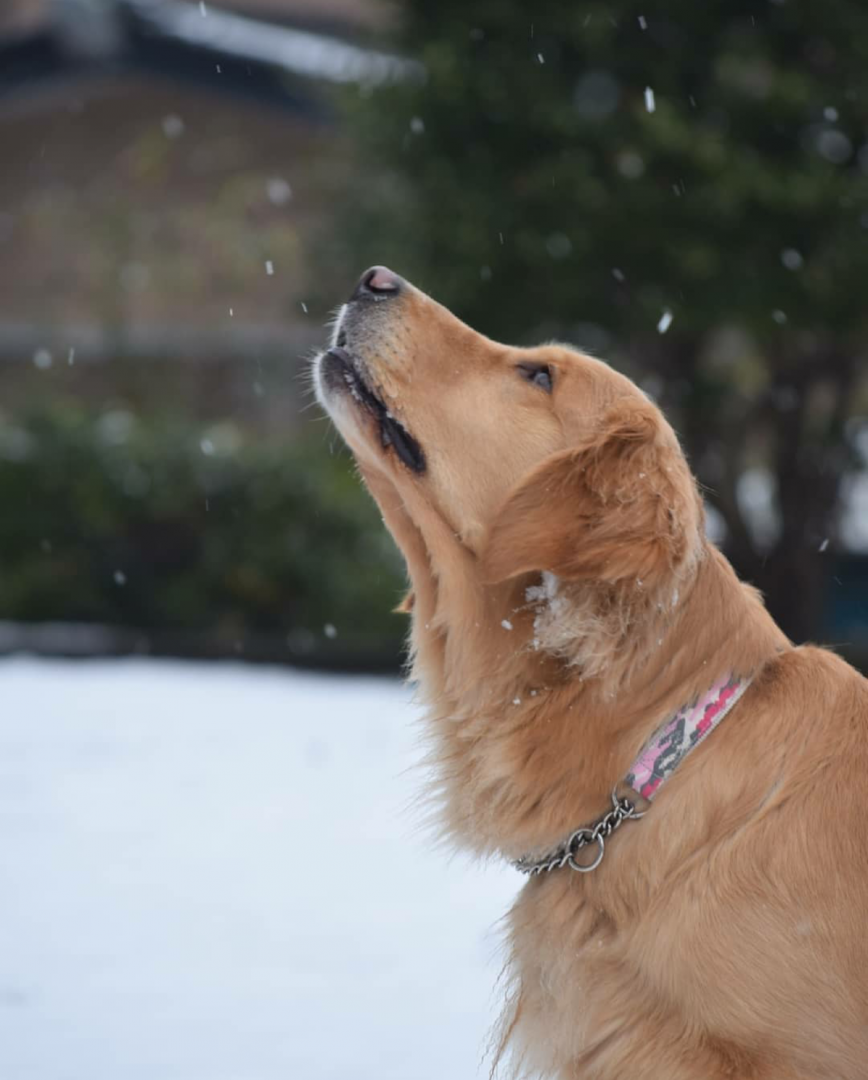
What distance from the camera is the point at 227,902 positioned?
4.86 metres

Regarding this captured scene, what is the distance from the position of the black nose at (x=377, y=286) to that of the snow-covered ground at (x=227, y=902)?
49.6 inches

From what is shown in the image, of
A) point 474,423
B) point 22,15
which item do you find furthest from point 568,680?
point 22,15

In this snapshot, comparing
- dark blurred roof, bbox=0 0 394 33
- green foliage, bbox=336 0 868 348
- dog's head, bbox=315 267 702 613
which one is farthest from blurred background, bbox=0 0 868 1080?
dark blurred roof, bbox=0 0 394 33

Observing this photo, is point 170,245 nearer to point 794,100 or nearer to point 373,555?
point 373,555

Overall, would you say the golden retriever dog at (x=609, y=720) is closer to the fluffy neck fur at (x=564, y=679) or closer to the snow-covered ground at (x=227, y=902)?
the fluffy neck fur at (x=564, y=679)

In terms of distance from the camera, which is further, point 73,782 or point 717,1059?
point 73,782

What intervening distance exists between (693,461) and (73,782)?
19.0 feet

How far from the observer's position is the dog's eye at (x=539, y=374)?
3.42 m

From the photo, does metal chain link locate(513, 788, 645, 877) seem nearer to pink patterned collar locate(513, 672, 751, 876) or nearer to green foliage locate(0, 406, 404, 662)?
pink patterned collar locate(513, 672, 751, 876)

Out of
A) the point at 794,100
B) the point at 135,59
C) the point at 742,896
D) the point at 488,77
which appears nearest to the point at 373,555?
the point at 488,77

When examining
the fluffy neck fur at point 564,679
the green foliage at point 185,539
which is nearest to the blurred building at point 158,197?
the green foliage at point 185,539

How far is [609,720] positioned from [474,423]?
0.92 m

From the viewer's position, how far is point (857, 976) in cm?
260

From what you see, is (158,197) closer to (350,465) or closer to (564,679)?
(350,465)
